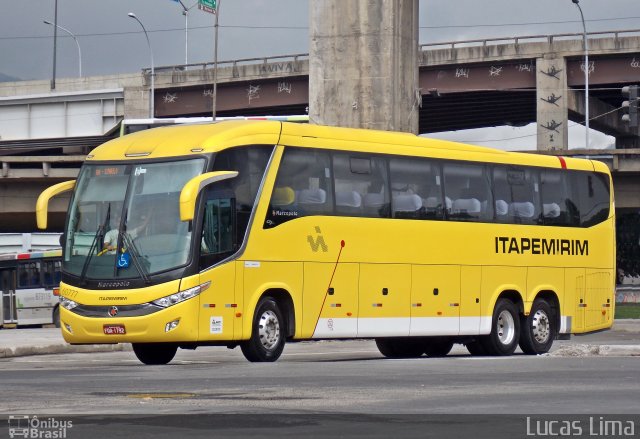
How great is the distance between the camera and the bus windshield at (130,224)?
19.8 metres

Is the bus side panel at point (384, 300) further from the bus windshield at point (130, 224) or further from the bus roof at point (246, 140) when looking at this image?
the bus windshield at point (130, 224)

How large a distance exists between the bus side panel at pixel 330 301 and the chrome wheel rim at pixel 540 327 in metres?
4.90

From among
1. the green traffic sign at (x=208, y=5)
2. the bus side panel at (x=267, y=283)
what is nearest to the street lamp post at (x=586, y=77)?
the green traffic sign at (x=208, y=5)

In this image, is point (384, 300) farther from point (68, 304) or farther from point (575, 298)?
point (575, 298)

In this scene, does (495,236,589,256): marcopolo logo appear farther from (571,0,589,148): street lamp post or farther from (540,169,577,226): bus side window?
(571,0,589,148): street lamp post

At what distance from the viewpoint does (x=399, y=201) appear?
23.3 m

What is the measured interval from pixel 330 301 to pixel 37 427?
12.5 metres

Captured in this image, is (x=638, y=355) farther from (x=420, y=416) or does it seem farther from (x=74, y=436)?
(x=74, y=436)

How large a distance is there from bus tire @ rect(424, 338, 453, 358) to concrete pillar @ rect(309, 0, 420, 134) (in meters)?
18.0

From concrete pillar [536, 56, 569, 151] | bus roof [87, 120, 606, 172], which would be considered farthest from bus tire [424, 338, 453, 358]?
concrete pillar [536, 56, 569, 151]

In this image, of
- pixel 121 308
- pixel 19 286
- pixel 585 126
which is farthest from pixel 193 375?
pixel 585 126

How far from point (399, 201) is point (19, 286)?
96.0ft

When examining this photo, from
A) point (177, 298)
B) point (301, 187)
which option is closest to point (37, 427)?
point (177, 298)

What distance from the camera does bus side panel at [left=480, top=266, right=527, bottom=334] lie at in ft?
82.4
